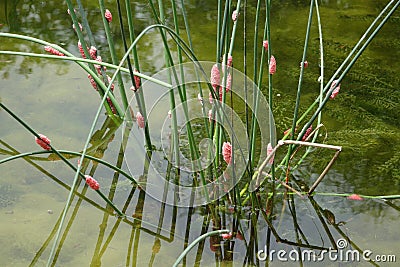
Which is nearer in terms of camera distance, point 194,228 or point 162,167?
point 194,228

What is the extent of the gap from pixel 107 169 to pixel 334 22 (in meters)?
1.29

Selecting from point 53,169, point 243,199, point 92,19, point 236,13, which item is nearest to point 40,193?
point 53,169

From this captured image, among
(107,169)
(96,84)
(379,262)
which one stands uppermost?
(96,84)

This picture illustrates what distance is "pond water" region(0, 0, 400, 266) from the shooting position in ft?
4.36

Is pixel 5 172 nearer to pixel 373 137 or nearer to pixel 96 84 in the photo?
pixel 96 84

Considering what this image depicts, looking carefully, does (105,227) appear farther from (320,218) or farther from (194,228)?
(320,218)

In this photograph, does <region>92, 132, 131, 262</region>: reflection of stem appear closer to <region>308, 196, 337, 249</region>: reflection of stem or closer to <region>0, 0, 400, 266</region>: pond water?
<region>0, 0, 400, 266</region>: pond water

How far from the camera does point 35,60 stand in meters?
2.09

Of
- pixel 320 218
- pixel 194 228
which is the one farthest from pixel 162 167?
pixel 320 218

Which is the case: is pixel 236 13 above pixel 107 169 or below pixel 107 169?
above

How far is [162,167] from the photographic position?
5.23ft

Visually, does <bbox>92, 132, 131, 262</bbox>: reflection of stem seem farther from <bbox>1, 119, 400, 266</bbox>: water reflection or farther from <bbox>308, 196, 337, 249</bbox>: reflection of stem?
<bbox>308, 196, 337, 249</bbox>: reflection of stem

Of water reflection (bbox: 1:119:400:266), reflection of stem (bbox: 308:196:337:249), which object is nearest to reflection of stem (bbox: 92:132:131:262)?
water reflection (bbox: 1:119:400:266)

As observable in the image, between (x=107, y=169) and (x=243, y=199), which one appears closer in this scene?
(x=243, y=199)
